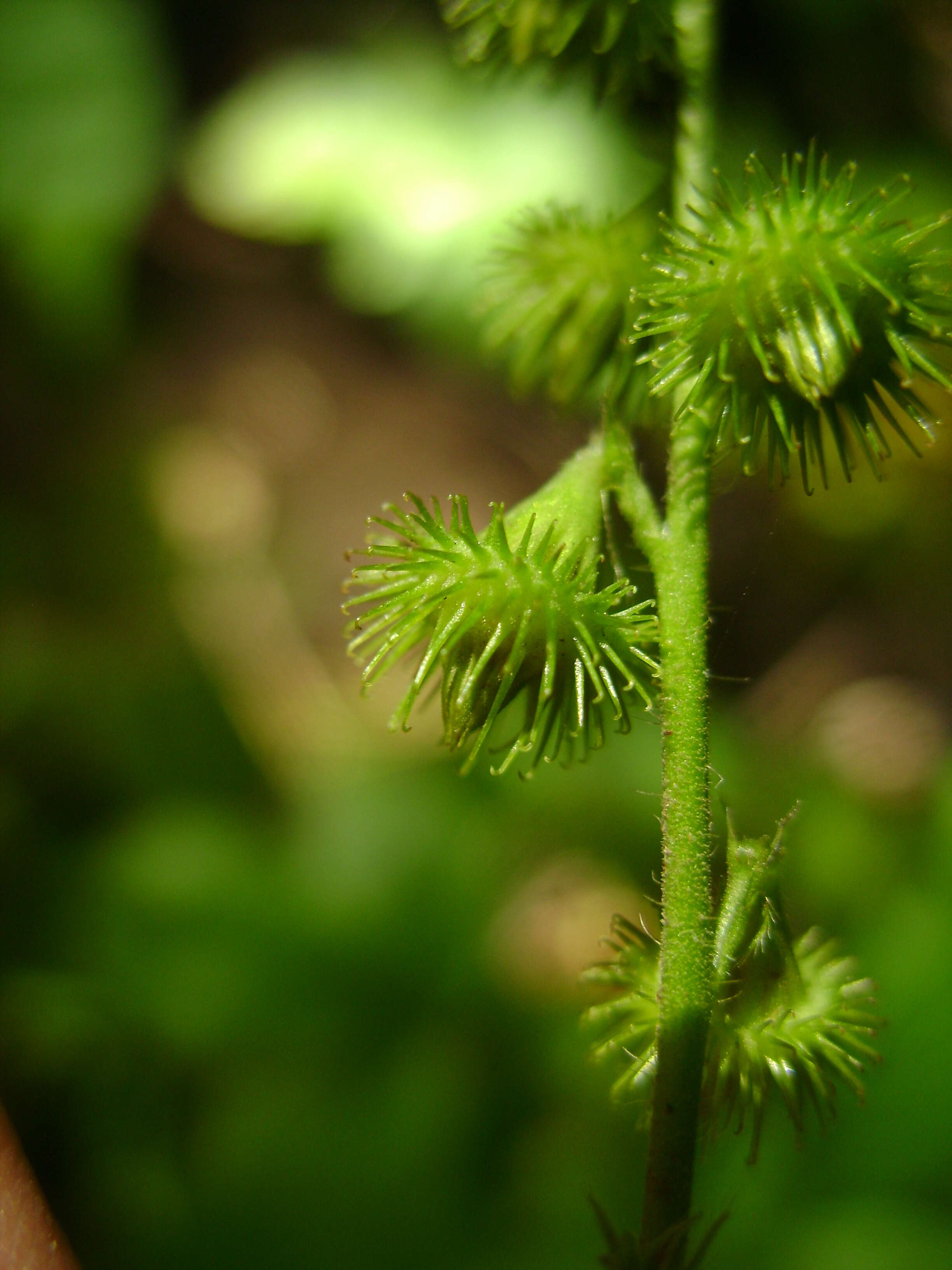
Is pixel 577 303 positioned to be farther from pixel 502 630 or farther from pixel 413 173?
pixel 413 173

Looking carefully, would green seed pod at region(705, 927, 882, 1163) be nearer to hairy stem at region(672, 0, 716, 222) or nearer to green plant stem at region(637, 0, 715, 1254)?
green plant stem at region(637, 0, 715, 1254)

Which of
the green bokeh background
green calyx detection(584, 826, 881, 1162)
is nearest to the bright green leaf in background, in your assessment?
the green bokeh background

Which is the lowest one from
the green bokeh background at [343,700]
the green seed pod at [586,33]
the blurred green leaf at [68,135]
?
the green bokeh background at [343,700]

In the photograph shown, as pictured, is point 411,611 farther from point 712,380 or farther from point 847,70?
point 847,70

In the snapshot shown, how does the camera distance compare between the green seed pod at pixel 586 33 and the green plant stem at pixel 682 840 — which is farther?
the green seed pod at pixel 586 33

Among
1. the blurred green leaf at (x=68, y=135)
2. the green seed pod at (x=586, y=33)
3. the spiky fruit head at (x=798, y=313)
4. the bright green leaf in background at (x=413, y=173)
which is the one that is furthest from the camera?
the blurred green leaf at (x=68, y=135)

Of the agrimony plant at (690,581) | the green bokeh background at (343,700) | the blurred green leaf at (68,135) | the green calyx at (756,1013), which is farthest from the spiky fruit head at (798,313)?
the blurred green leaf at (68,135)

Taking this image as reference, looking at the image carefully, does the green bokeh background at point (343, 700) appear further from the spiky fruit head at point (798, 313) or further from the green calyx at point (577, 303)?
the spiky fruit head at point (798, 313)
